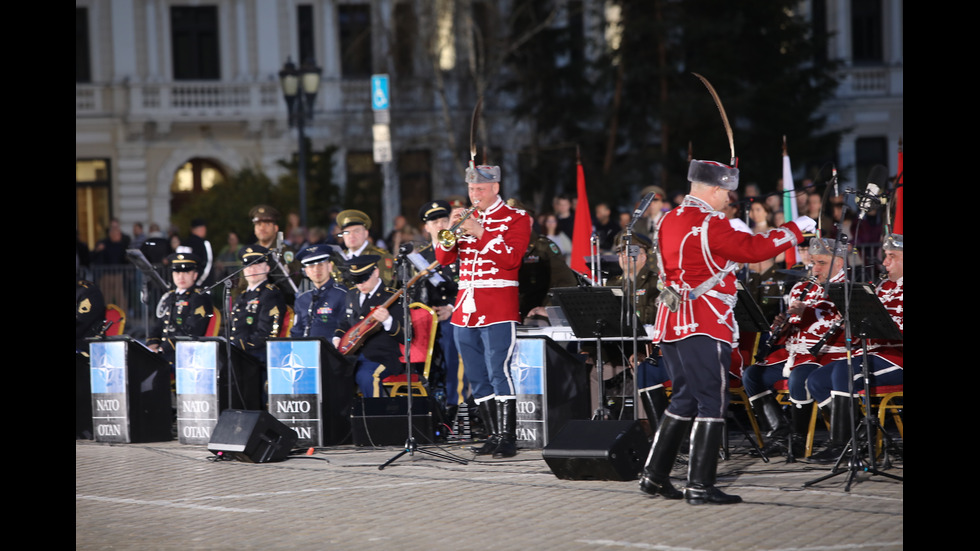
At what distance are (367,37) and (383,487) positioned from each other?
76.3 feet

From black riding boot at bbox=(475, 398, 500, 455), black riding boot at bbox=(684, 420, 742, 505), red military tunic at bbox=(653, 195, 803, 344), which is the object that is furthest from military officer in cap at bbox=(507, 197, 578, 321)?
black riding boot at bbox=(684, 420, 742, 505)

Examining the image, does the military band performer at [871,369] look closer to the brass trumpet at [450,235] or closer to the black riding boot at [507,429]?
the black riding boot at [507,429]

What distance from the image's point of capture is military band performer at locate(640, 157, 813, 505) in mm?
7672

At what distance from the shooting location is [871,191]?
820 centimetres

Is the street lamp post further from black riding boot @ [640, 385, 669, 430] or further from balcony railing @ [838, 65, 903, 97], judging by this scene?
balcony railing @ [838, 65, 903, 97]

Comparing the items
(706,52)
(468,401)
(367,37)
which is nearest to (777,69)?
(706,52)

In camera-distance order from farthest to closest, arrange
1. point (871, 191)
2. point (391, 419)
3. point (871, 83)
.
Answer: point (871, 83) → point (391, 419) → point (871, 191)

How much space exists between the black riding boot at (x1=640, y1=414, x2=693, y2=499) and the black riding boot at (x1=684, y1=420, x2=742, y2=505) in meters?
0.14

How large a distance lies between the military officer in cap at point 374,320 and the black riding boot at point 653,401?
229 centimetres

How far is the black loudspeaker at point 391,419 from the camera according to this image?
10562 mm

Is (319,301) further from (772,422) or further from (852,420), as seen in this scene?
(852,420)

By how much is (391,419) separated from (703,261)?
3692mm

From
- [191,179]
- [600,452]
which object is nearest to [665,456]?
[600,452]
